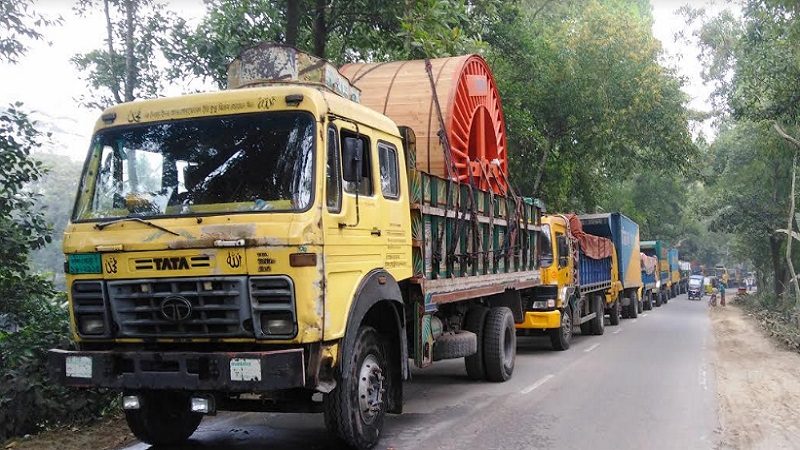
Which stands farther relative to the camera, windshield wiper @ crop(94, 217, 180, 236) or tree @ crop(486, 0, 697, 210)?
tree @ crop(486, 0, 697, 210)

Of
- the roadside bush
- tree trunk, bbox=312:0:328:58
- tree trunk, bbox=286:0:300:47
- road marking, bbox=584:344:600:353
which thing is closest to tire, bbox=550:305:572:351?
road marking, bbox=584:344:600:353

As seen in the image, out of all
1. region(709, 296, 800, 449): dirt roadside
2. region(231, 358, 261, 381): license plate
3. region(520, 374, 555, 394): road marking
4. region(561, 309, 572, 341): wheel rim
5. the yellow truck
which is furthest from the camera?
region(561, 309, 572, 341): wheel rim

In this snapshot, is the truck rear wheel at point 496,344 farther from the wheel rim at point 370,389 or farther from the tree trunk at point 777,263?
the tree trunk at point 777,263

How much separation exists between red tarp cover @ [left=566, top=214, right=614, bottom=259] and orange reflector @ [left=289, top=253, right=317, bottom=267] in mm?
10557

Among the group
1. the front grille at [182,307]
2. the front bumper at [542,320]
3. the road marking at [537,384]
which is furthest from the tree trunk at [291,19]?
the front bumper at [542,320]

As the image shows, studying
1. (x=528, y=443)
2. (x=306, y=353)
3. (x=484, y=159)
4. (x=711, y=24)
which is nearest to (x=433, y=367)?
(x=484, y=159)

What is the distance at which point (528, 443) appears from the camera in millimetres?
6336

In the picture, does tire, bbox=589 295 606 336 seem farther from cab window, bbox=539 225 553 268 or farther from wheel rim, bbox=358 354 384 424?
wheel rim, bbox=358 354 384 424

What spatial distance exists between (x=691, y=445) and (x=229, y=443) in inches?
158

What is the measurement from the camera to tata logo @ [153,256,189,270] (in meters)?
4.96

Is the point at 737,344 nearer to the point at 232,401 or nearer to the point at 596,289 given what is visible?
the point at 596,289

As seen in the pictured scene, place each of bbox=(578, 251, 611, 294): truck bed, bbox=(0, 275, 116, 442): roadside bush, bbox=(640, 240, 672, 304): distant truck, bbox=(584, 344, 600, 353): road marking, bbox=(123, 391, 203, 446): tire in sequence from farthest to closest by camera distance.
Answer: bbox=(640, 240, 672, 304): distant truck < bbox=(578, 251, 611, 294): truck bed < bbox=(584, 344, 600, 353): road marking < bbox=(0, 275, 116, 442): roadside bush < bbox=(123, 391, 203, 446): tire

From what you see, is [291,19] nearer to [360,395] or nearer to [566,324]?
[360,395]

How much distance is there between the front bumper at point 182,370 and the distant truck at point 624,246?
54.0 ft
